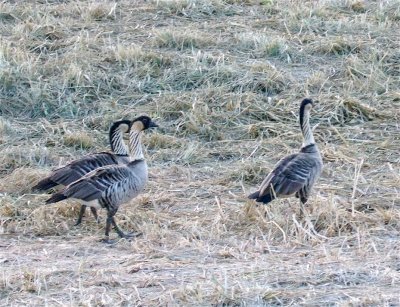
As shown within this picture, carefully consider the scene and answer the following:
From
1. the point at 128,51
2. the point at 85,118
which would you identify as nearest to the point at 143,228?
the point at 85,118

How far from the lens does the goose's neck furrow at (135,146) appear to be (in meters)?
9.57

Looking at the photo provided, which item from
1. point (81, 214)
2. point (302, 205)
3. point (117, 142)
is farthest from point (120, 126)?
point (302, 205)

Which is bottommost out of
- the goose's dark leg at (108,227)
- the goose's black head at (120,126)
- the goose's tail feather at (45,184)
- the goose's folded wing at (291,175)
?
the goose's dark leg at (108,227)

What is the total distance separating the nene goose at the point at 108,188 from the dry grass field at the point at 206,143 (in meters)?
0.28

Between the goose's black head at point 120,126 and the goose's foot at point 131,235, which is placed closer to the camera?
the goose's foot at point 131,235

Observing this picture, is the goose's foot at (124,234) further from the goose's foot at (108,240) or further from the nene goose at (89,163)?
the nene goose at (89,163)

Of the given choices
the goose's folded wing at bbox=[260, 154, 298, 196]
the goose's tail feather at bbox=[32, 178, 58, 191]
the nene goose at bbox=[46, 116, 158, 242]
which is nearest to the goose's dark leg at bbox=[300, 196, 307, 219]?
the goose's folded wing at bbox=[260, 154, 298, 196]

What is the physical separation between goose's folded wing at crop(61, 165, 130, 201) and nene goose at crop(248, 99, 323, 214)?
112 centimetres

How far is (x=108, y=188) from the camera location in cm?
905

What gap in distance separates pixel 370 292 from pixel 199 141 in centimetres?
491

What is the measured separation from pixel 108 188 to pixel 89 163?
2.83 ft

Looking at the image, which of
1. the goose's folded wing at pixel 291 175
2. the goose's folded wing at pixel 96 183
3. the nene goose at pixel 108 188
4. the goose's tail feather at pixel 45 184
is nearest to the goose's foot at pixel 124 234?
the nene goose at pixel 108 188

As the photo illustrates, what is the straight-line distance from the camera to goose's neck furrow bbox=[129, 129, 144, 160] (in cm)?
957

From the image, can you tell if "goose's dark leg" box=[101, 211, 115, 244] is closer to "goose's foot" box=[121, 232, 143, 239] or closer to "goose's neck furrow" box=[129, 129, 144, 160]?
"goose's foot" box=[121, 232, 143, 239]
